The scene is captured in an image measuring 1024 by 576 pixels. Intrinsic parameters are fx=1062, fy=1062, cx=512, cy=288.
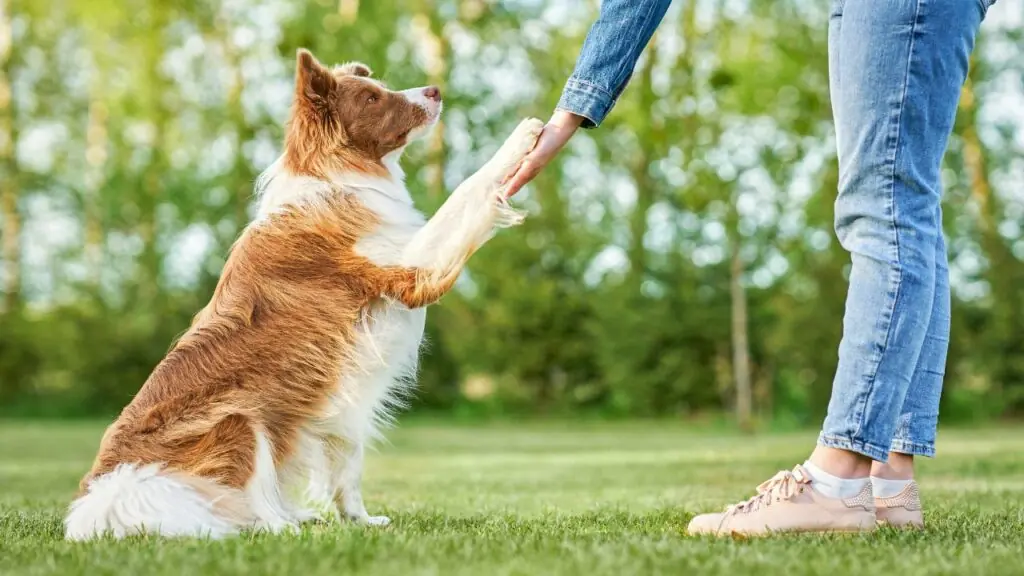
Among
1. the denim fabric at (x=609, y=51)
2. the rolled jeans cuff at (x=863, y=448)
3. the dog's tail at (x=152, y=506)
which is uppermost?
the denim fabric at (x=609, y=51)

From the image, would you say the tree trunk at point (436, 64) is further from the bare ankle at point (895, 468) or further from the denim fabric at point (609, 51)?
the bare ankle at point (895, 468)

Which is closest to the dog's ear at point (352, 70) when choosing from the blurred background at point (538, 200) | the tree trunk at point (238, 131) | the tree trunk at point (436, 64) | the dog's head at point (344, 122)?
the dog's head at point (344, 122)

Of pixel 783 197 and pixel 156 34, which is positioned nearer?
pixel 783 197

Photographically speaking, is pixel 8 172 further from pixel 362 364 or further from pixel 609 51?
pixel 609 51

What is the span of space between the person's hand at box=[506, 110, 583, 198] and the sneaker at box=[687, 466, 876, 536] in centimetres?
126

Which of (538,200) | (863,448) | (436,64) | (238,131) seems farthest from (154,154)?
(863,448)

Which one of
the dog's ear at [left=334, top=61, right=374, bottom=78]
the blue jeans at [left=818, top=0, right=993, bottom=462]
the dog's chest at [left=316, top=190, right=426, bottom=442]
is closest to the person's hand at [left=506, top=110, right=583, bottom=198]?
the dog's chest at [left=316, top=190, right=426, bottom=442]

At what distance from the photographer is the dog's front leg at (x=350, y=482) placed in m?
4.13

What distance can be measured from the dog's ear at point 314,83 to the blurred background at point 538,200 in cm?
1050

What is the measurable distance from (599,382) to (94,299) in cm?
894

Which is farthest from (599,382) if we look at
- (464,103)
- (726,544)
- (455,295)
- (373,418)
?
(726,544)

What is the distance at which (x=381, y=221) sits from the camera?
410cm

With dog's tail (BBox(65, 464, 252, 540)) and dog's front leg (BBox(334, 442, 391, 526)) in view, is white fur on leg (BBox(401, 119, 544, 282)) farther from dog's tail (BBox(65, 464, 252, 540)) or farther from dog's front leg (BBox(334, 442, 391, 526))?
dog's tail (BBox(65, 464, 252, 540))

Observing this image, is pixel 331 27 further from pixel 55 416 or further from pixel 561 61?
pixel 55 416
